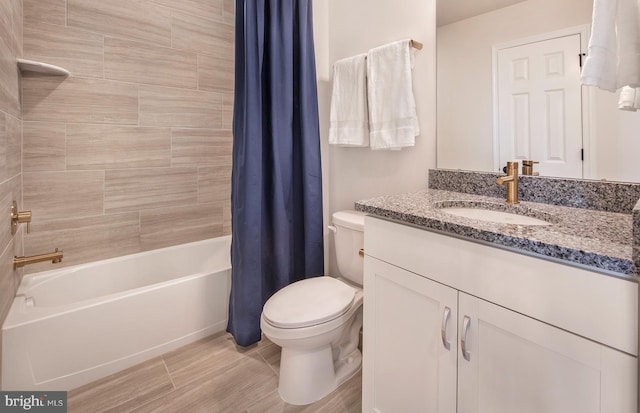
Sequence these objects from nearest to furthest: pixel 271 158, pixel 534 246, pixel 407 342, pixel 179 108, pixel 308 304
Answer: pixel 534 246 < pixel 407 342 < pixel 308 304 < pixel 271 158 < pixel 179 108

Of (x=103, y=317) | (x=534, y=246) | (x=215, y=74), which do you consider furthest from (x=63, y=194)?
(x=534, y=246)

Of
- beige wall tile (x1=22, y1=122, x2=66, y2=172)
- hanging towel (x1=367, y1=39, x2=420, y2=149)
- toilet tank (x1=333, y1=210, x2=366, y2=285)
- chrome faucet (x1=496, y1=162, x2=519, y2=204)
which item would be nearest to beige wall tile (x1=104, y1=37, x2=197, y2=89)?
beige wall tile (x1=22, y1=122, x2=66, y2=172)

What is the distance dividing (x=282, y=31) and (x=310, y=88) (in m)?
0.34

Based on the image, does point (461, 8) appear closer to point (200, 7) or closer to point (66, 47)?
point (200, 7)

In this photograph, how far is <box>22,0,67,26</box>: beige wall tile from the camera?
1697 millimetres

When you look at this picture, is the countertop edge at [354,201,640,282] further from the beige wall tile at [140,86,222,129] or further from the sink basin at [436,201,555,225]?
the beige wall tile at [140,86,222,129]

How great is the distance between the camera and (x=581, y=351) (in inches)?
26.4

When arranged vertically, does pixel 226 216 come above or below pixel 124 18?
below

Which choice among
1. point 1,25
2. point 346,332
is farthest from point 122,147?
point 346,332

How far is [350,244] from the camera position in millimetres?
1757

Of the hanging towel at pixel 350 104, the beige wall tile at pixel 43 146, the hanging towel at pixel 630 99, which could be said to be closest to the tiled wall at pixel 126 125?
the beige wall tile at pixel 43 146

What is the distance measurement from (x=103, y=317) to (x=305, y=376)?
1.04 metres

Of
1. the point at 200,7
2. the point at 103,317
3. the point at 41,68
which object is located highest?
the point at 200,7

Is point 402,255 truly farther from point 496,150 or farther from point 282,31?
point 282,31
